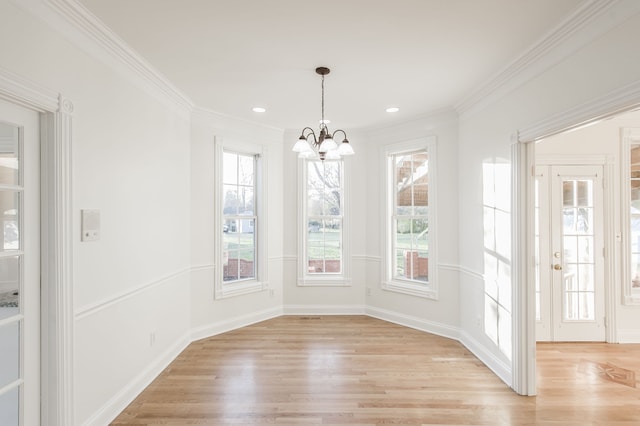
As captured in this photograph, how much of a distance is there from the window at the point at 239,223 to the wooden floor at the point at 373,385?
84 cm

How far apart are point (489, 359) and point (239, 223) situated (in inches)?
135

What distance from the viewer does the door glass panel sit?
13.2 ft

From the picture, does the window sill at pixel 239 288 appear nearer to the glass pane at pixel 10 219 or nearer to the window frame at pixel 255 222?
the window frame at pixel 255 222

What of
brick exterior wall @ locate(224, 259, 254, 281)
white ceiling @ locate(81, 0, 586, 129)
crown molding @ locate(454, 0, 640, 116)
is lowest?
brick exterior wall @ locate(224, 259, 254, 281)

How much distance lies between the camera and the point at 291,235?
5.26 m

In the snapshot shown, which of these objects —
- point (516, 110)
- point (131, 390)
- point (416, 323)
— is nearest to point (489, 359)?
point (416, 323)

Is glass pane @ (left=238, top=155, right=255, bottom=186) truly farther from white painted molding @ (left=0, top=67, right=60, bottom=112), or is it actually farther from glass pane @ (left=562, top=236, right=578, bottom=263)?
glass pane @ (left=562, top=236, right=578, bottom=263)

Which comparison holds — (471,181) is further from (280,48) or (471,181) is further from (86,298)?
(86,298)

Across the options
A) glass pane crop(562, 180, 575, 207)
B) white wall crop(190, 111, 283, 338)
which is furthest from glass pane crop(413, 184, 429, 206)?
white wall crop(190, 111, 283, 338)

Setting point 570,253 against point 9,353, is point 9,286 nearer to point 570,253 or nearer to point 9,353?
point 9,353

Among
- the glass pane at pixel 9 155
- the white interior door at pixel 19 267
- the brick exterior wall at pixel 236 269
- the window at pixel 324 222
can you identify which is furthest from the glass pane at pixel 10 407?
the window at pixel 324 222

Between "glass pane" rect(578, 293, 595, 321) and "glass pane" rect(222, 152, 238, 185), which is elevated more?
"glass pane" rect(222, 152, 238, 185)

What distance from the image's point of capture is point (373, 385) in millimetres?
3029

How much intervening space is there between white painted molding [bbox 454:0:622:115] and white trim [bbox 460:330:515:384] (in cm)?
256
